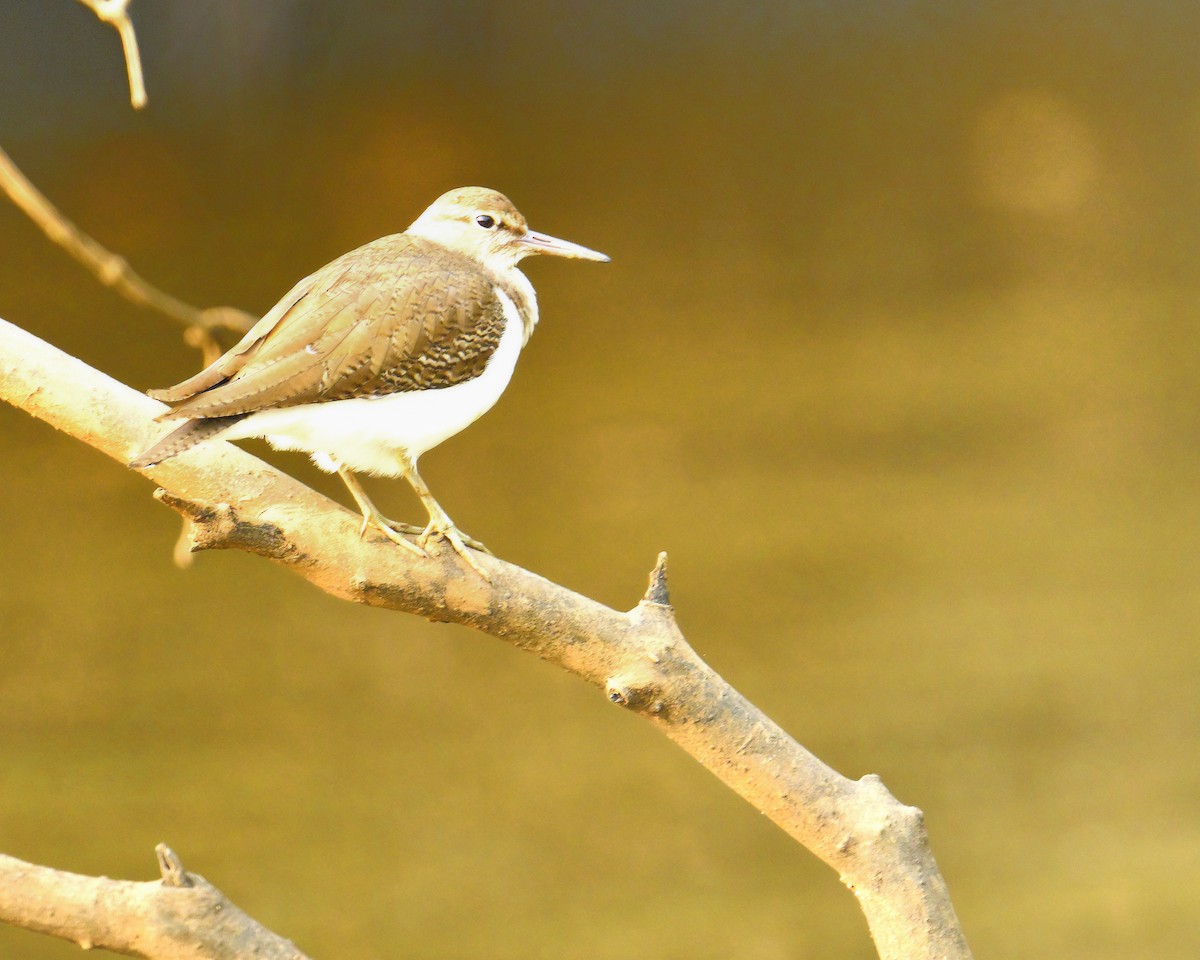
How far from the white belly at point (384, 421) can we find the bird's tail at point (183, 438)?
27 mm

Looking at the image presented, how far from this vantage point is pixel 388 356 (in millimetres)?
1115

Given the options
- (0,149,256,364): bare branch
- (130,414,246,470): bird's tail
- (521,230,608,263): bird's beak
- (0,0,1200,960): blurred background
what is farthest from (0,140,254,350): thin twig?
(0,0,1200,960): blurred background

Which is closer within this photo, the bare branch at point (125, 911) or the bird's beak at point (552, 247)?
the bare branch at point (125, 911)

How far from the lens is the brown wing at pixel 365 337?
1044mm

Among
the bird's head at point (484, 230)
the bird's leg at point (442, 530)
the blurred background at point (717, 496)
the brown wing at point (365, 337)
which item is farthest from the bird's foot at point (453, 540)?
the blurred background at point (717, 496)

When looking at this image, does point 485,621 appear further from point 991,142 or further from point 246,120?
point 991,142

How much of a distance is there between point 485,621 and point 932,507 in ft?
4.64

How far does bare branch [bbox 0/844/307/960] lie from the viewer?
1.08 meters

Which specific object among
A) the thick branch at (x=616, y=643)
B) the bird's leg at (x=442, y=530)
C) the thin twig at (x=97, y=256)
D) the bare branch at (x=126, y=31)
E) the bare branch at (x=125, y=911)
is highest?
the bird's leg at (x=442, y=530)

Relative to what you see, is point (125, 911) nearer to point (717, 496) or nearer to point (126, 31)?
point (126, 31)

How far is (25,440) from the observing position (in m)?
2.23

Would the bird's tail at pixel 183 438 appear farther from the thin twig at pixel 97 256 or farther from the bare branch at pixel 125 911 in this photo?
the bare branch at pixel 125 911

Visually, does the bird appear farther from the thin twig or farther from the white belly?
the thin twig

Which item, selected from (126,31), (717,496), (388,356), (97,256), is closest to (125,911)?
(388,356)
